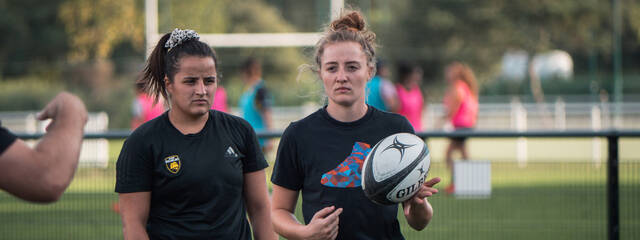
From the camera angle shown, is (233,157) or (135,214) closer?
(135,214)

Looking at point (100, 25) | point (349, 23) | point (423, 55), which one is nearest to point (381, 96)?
point (349, 23)

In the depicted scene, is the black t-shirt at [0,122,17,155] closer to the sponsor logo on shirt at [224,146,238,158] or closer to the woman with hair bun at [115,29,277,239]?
the woman with hair bun at [115,29,277,239]

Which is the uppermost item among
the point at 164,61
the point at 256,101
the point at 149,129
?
the point at 164,61

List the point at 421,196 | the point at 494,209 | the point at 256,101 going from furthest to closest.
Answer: the point at 256,101 < the point at 494,209 < the point at 421,196

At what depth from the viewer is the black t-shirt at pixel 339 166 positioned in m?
3.55

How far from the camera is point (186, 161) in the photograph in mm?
3598

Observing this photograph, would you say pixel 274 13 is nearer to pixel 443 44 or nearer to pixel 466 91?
pixel 443 44

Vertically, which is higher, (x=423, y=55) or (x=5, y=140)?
(x=423, y=55)

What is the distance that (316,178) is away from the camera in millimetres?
3598

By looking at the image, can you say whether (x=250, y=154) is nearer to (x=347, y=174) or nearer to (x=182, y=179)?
(x=182, y=179)

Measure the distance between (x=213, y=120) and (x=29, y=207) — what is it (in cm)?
455

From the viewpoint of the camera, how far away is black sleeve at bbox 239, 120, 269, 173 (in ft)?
12.6

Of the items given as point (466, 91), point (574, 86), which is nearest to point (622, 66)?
point (574, 86)

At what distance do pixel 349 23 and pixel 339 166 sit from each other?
0.86 meters
